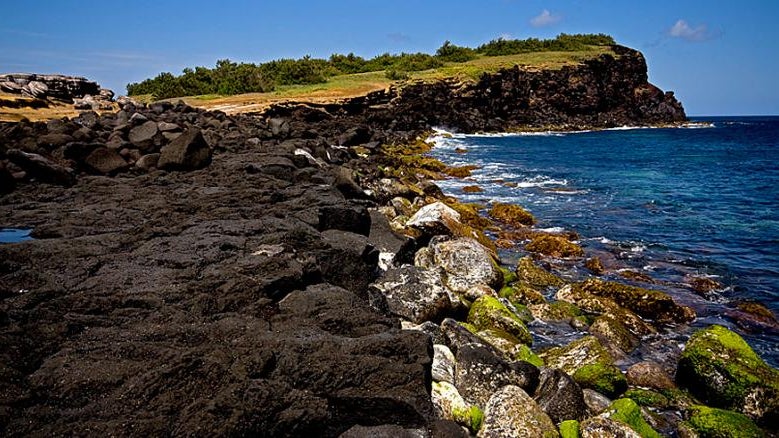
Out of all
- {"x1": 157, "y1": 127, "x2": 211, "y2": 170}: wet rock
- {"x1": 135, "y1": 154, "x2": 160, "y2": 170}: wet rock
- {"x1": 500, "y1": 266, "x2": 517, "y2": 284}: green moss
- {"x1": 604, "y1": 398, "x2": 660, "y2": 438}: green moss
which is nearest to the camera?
{"x1": 604, "y1": 398, "x2": 660, "y2": 438}: green moss

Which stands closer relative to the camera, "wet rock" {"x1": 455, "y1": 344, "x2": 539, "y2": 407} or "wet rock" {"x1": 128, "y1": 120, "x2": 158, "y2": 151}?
"wet rock" {"x1": 455, "y1": 344, "x2": 539, "y2": 407}

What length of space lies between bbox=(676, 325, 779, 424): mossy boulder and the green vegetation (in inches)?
1611

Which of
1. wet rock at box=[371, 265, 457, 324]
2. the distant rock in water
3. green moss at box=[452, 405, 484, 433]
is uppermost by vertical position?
the distant rock in water

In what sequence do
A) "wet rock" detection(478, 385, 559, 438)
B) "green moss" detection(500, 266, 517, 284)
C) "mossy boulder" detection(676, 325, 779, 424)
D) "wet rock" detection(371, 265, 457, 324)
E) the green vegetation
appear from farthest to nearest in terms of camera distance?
the green vegetation < "green moss" detection(500, 266, 517, 284) < "wet rock" detection(371, 265, 457, 324) < "mossy boulder" detection(676, 325, 779, 424) < "wet rock" detection(478, 385, 559, 438)

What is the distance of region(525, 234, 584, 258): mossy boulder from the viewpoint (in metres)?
13.0

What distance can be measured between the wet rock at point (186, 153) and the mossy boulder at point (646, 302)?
932cm

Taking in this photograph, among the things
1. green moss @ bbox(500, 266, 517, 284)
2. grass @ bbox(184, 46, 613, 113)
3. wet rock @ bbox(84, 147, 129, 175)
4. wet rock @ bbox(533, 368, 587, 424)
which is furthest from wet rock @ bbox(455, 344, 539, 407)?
grass @ bbox(184, 46, 613, 113)

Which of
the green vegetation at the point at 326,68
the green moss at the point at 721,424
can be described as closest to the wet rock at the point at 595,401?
the green moss at the point at 721,424

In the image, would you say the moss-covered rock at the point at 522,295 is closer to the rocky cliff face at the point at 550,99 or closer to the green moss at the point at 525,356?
the green moss at the point at 525,356

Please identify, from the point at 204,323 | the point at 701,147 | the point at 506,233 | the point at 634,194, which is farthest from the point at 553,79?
the point at 204,323

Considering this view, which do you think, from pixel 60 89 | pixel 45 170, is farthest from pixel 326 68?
pixel 45 170

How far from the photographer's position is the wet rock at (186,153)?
11.3 metres

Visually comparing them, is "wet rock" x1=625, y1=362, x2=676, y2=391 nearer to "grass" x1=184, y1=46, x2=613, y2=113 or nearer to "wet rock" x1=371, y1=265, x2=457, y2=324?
"wet rock" x1=371, y1=265, x2=457, y2=324

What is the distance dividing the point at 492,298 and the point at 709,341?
10.1ft
